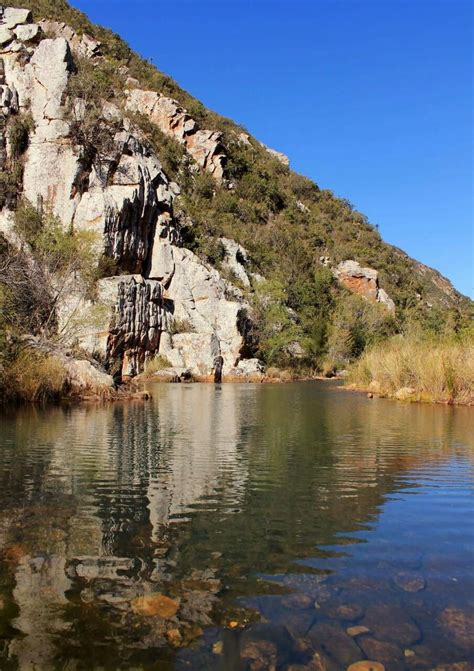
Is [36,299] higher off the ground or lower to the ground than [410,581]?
higher

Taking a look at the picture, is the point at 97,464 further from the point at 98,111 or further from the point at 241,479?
the point at 98,111

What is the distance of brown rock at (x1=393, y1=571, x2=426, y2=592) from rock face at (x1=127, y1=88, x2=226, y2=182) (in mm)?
67509

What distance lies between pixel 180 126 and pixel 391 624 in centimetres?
6999

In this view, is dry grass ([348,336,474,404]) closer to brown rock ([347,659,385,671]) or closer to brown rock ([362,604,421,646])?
brown rock ([362,604,421,646])

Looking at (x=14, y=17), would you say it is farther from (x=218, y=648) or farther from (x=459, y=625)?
(x=459, y=625)

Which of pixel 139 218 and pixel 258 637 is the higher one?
pixel 139 218

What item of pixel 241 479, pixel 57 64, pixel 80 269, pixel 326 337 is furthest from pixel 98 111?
pixel 241 479

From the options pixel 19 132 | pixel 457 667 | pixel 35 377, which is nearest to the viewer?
pixel 457 667

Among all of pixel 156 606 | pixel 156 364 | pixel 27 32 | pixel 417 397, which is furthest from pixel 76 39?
pixel 156 606

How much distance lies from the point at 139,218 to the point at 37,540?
139 feet

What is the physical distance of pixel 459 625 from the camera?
3.83 m

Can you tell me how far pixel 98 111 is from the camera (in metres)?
45.3

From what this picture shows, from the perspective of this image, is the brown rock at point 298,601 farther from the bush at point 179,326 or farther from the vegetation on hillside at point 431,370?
the bush at point 179,326

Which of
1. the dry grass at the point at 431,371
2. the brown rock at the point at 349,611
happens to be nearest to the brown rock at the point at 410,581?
the brown rock at the point at 349,611
